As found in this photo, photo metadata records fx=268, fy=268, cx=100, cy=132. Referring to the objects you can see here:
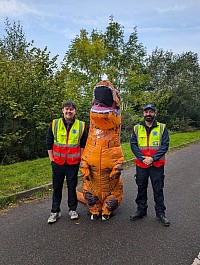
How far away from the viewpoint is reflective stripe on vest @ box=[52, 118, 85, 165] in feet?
13.3

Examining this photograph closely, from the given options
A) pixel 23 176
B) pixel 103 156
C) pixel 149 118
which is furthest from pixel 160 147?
pixel 23 176

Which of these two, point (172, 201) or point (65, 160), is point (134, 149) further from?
point (172, 201)

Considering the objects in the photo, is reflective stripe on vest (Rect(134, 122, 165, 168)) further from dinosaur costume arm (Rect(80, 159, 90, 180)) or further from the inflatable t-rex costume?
dinosaur costume arm (Rect(80, 159, 90, 180))

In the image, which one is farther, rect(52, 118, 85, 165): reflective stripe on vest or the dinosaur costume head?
rect(52, 118, 85, 165): reflective stripe on vest

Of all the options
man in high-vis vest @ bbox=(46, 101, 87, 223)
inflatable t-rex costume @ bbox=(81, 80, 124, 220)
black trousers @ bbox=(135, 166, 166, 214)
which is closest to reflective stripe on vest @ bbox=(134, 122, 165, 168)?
black trousers @ bbox=(135, 166, 166, 214)

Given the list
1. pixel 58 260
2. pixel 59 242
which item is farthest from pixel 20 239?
pixel 58 260

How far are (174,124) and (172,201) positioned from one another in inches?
677

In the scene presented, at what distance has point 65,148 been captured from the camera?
160 inches

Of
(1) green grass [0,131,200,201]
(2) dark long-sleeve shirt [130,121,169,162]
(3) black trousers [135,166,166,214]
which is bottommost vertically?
(1) green grass [0,131,200,201]

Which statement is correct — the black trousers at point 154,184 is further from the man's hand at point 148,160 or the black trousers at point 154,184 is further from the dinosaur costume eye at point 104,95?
the dinosaur costume eye at point 104,95

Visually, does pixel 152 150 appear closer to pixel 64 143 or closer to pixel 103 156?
pixel 103 156

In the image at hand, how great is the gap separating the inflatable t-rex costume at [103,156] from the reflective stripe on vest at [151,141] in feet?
1.18

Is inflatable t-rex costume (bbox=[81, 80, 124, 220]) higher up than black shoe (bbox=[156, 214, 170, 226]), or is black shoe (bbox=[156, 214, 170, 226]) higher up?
inflatable t-rex costume (bbox=[81, 80, 124, 220])

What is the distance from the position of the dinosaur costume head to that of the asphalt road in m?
1.53
